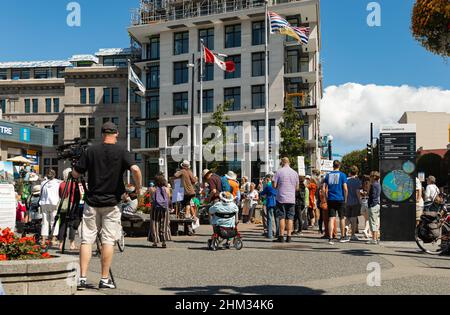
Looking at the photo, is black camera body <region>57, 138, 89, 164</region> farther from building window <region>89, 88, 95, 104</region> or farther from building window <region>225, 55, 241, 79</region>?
building window <region>89, 88, 95, 104</region>

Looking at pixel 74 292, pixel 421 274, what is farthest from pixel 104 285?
pixel 421 274

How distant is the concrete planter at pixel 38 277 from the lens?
598 centimetres

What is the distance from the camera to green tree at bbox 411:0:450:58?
31.2ft

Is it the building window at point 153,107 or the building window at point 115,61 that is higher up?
the building window at point 115,61

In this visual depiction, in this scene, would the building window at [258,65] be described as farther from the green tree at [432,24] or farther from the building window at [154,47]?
the green tree at [432,24]

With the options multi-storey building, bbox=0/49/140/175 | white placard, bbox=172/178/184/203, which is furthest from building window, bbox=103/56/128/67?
white placard, bbox=172/178/184/203

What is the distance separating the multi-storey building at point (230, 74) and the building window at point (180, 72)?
0.10m

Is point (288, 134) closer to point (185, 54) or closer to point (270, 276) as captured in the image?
point (185, 54)

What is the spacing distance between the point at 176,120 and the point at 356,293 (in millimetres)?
51531

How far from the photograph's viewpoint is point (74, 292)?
652 cm

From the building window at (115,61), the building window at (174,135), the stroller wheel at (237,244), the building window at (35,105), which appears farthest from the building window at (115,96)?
the stroller wheel at (237,244)

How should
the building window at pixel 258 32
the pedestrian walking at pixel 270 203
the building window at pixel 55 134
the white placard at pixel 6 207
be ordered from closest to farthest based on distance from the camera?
the white placard at pixel 6 207, the pedestrian walking at pixel 270 203, the building window at pixel 258 32, the building window at pixel 55 134

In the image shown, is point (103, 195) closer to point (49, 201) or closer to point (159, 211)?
point (49, 201)

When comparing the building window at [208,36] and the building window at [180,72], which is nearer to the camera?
the building window at [208,36]
